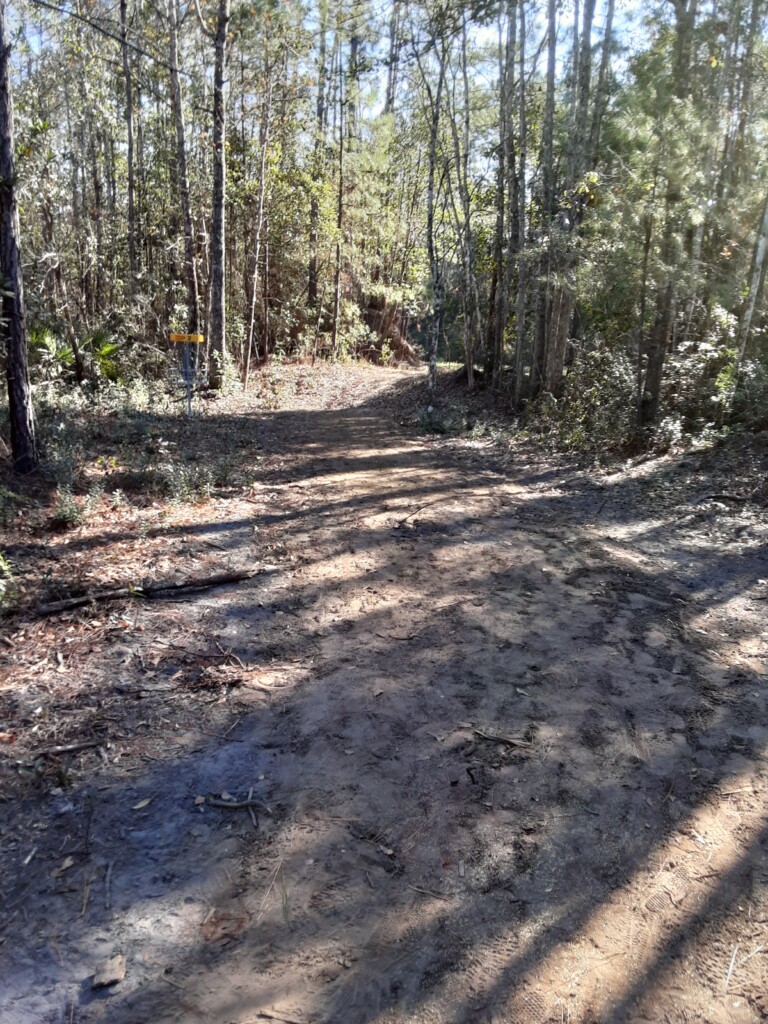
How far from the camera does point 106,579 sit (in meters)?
5.18

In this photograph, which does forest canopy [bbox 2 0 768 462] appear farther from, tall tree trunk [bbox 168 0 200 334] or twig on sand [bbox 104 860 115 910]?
twig on sand [bbox 104 860 115 910]

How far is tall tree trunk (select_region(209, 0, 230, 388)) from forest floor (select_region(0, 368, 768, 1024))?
11.1m

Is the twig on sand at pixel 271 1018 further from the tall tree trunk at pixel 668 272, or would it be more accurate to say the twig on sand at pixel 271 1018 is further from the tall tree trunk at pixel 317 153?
the tall tree trunk at pixel 317 153

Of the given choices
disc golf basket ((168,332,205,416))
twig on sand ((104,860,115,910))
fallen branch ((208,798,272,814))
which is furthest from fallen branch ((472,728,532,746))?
disc golf basket ((168,332,205,416))

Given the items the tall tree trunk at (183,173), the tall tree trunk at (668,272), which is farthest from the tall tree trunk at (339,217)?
the tall tree trunk at (668,272)

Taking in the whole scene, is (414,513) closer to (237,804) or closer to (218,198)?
(237,804)

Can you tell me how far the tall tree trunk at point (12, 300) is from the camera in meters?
6.60

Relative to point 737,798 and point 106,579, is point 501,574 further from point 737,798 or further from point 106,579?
point 106,579

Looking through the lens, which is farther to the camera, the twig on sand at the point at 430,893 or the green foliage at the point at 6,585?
the green foliage at the point at 6,585

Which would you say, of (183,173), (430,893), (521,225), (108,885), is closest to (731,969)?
(430,893)

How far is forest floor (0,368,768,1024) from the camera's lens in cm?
226

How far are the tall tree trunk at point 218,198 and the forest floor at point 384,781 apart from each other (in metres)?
11.1

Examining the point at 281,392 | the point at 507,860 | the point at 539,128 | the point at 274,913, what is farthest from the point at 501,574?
the point at 539,128

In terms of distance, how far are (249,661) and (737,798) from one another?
287 cm
